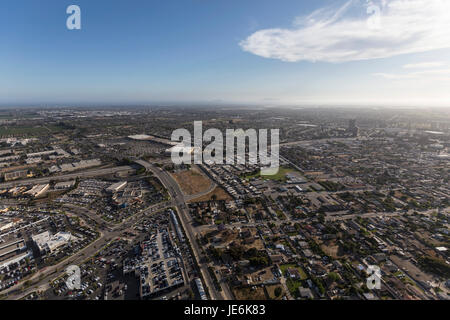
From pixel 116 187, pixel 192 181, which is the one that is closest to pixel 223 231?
pixel 192 181

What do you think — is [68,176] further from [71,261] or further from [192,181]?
[71,261]

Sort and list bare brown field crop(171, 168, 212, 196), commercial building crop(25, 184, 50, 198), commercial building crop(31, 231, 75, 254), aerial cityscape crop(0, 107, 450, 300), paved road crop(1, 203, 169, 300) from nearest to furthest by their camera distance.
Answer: paved road crop(1, 203, 169, 300) → aerial cityscape crop(0, 107, 450, 300) → commercial building crop(31, 231, 75, 254) → commercial building crop(25, 184, 50, 198) → bare brown field crop(171, 168, 212, 196)

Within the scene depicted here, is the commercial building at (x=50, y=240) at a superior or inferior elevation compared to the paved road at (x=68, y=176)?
inferior

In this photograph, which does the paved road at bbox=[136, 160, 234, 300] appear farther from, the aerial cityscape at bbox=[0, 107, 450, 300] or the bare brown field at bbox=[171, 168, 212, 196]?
the bare brown field at bbox=[171, 168, 212, 196]

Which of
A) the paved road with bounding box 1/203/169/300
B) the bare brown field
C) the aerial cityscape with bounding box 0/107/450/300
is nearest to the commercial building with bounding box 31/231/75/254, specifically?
the aerial cityscape with bounding box 0/107/450/300

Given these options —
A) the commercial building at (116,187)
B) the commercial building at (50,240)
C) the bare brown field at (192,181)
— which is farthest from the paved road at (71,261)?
the commercial building at (116,187)

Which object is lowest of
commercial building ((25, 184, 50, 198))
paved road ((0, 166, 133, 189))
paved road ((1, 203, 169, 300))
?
paved road ((1, 203, 169, 300))

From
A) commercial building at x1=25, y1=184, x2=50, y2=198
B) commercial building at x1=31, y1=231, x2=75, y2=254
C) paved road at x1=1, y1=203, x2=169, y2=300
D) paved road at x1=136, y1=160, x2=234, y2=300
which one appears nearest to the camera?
paved road at x1=136, y1=160, x2=234, y2=300

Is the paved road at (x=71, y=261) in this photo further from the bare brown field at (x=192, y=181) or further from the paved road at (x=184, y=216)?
the bare brown field at (x=192, y=181)
